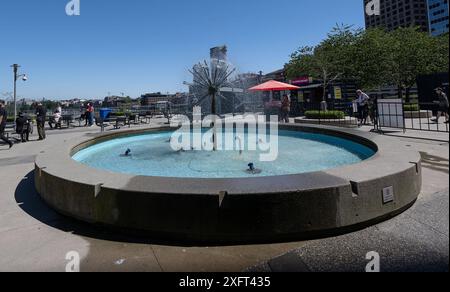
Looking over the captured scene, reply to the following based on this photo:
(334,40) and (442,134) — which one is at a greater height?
(334,40)

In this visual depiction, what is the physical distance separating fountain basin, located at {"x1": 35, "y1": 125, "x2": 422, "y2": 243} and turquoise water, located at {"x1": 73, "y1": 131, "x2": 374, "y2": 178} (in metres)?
2.72

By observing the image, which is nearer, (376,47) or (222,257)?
(222,257)

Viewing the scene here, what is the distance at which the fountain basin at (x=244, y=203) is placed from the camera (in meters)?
3.90

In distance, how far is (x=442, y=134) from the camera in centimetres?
1223

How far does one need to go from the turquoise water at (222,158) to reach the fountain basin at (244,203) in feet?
8.94

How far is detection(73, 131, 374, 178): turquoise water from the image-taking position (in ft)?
24.8

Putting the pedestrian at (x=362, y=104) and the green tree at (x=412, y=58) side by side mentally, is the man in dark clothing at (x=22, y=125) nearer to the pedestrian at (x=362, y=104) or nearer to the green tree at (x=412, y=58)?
the pedestrian at (x=362, y=104)

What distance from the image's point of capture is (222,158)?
9.38 metres

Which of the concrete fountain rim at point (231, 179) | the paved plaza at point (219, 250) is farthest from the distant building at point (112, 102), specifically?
the paved plaza at point (219, 250)

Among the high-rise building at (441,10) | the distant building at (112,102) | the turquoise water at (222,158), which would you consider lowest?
the turquoise water at (222,158)

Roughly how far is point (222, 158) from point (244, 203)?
18.1ft
